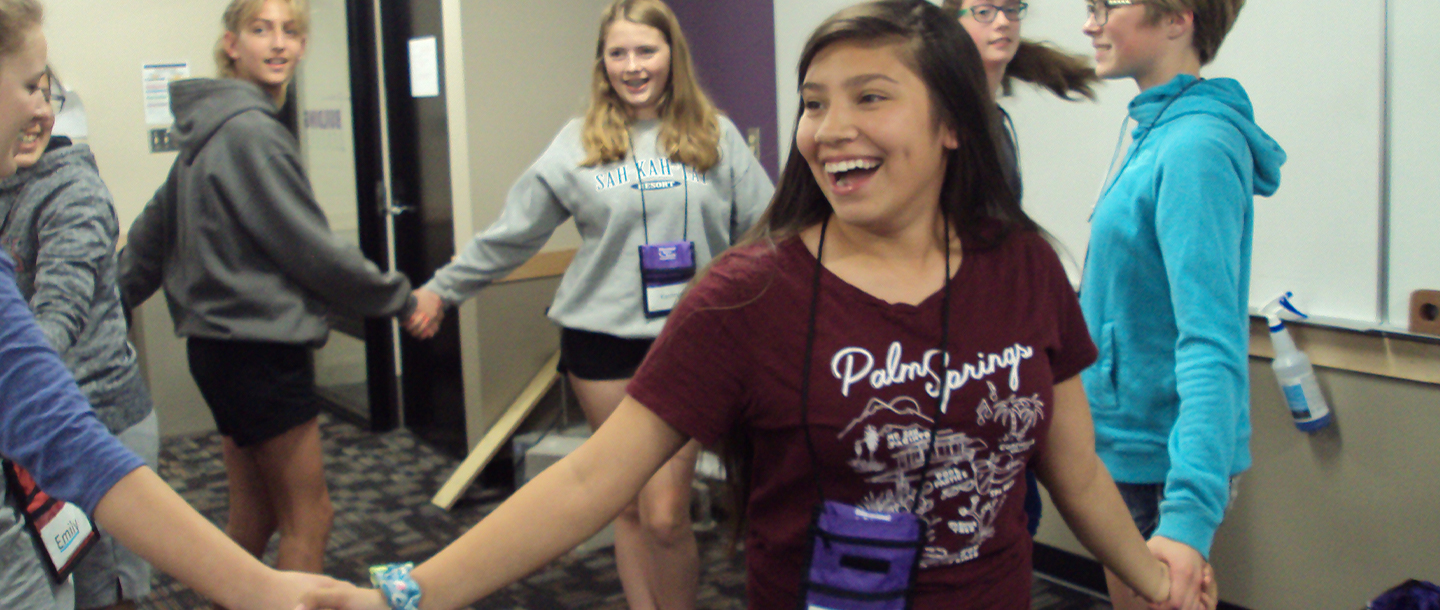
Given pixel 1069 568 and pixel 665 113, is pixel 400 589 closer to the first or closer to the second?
pixel 665 113

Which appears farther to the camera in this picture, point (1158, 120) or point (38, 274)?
point (38, 274)

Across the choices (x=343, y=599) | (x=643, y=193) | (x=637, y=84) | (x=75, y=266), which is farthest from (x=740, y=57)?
(x=343, y=599)

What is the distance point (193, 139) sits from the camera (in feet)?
7.43

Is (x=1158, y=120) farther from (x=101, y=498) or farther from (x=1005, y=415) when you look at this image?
(x=101, y=498)

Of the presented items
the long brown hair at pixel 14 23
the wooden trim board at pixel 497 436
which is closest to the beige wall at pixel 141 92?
the wooden trim board at pixel 497 436

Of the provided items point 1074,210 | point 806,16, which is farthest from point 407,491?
point 1074,210

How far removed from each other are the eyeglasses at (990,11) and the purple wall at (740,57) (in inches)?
72.8

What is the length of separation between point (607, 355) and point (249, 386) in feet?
2.50

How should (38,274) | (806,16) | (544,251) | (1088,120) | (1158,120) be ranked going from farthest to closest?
(544,251)
(806,16)
(1088,120)
(38,274)
(1158,120)

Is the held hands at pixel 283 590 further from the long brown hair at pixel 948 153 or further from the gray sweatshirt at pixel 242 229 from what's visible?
the gray sweatshirt at pixel 242 229

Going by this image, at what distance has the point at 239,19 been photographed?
7.64 ft

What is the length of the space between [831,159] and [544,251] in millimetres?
2976

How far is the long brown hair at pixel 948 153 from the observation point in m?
A: 1.12

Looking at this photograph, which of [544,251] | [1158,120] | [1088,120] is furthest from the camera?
[544,251]
